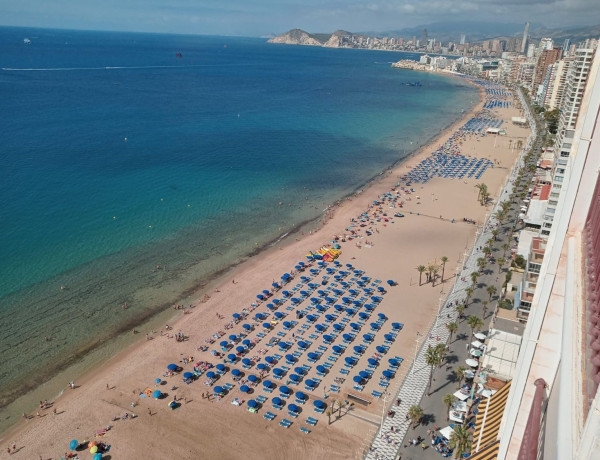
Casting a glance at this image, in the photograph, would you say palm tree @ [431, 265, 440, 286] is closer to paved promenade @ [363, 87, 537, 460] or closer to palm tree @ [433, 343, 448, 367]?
paved promenade @ [363, 87, 537, 460]

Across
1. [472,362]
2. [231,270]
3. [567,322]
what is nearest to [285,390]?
[472,362]

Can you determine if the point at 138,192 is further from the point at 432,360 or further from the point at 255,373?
the point at 432,360

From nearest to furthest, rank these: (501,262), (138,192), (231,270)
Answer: (501,262), (231,270), (138,192)

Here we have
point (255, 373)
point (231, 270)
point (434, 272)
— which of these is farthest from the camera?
point (231, 270)

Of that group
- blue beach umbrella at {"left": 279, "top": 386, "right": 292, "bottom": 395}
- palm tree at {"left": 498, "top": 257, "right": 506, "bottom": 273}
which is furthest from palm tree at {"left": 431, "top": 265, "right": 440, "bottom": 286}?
blue beach umbrella at {"left": 279, "top": 386, "right": 292, "bottom": 395}

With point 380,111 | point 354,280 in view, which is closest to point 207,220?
point 354,280

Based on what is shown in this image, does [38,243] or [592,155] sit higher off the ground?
[592,155]

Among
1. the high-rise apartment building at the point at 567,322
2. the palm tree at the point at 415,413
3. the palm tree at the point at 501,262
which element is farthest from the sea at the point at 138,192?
the high-rise apartment building at the point at 567,322

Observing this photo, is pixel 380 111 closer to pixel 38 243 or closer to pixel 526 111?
pixel 526 111
